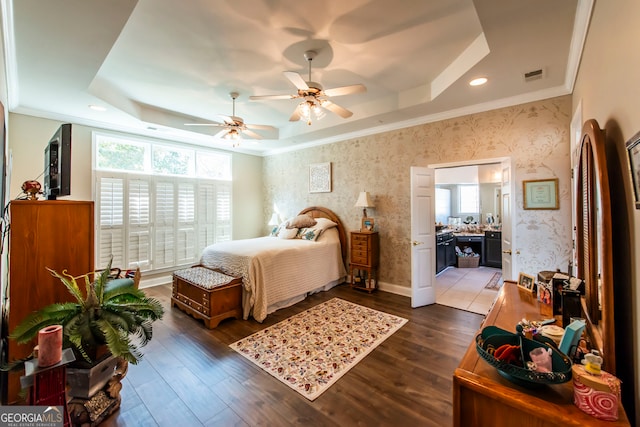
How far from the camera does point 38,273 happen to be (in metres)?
1.87

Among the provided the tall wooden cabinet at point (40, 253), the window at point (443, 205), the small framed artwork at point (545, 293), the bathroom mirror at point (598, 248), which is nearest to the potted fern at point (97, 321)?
the tall wooden cabinet at point (40, 253)

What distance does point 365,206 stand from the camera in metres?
Answer: 4.38

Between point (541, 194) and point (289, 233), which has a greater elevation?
point (541, 194)

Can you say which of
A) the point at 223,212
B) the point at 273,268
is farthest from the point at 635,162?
the point at 223,212

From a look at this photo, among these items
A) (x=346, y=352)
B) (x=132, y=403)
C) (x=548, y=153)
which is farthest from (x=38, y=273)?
(x=548, y=153)

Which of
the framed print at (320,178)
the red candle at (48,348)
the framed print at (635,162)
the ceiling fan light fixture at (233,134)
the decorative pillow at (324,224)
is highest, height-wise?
the ceiling fan light fixture at (233,134)

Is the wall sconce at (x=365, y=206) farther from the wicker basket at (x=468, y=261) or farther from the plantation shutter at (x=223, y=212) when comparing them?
the plantation shutter at (x=223, y=212)

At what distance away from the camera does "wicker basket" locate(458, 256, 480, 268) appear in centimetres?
596

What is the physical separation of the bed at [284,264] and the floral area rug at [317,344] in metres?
0.39

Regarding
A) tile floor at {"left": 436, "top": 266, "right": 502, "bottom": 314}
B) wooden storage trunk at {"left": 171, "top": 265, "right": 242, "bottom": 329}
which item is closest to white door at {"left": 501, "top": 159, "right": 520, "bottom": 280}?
tile floor at {"left": 436, "top": 266, "right": 502, "bottom": 314}

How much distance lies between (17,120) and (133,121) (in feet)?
4.55

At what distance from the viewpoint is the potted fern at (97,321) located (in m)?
1.56

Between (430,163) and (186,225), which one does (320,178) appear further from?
(186,225)

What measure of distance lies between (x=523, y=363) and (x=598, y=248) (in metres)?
0.70
